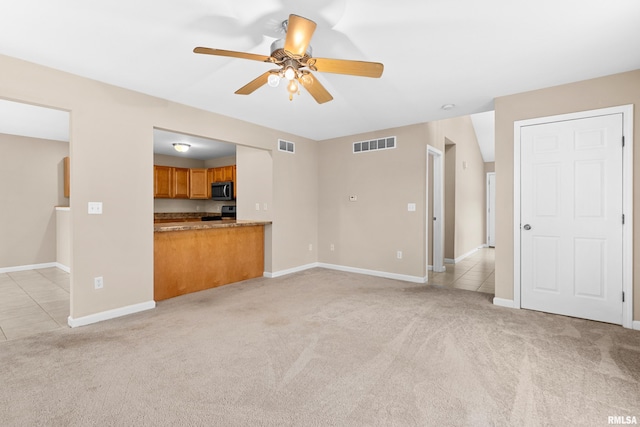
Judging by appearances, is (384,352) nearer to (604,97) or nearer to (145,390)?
(145,390)

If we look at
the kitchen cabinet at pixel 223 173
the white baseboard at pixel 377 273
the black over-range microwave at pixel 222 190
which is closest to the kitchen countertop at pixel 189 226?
the white baseboard at pixel 377 273

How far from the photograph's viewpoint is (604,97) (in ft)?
9.89

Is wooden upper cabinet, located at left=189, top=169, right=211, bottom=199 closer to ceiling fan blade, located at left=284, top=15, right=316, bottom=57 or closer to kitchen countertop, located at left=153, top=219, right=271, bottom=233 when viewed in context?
kitchen countertop, located at left=153, top=219, right=271, bottom=233

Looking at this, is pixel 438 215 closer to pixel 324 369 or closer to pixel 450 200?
pixel 450 200

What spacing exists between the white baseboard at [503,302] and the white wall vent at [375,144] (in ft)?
8.68

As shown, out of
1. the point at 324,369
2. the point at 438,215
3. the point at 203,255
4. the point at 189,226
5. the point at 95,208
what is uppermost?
the point at 95,208

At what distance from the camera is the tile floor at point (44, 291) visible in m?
3.02

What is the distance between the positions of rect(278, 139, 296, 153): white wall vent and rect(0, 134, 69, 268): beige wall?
4.44m

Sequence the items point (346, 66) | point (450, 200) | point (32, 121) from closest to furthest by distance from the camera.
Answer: point (346, 66) < point (32, 121) < point (450, 200)

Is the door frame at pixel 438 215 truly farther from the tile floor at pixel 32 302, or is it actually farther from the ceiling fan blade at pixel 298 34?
the tile floor at pixel 32 302

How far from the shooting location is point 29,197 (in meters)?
5.69

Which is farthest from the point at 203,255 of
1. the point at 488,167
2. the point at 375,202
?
the point at 488,167

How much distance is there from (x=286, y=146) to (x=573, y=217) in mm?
3980

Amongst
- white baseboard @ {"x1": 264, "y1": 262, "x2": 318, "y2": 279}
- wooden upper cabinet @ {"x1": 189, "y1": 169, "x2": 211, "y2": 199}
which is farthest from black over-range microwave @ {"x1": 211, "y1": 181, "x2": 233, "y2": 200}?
white baseboard @ {"x1": 264, "y1": 262, "x2": 318, "y2": 279}
